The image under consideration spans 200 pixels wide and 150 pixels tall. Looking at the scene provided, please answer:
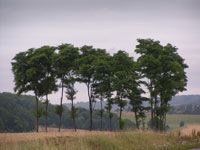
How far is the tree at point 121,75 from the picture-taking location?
58.5m

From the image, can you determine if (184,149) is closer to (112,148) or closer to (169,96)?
(112,148)

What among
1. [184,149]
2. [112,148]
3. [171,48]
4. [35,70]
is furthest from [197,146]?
[35,70]

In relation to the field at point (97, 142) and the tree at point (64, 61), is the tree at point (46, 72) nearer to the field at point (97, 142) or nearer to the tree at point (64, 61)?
the tree at point (64, 61)

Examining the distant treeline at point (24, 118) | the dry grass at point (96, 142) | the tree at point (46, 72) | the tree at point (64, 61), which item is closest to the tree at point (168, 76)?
the tree at point (64, 61)

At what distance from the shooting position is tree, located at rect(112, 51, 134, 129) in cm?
5853

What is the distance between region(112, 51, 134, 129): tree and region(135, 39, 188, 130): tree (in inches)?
162

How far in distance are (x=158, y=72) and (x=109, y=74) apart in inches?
462

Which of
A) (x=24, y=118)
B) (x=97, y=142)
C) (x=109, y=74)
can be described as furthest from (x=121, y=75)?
(x=24, y=118)

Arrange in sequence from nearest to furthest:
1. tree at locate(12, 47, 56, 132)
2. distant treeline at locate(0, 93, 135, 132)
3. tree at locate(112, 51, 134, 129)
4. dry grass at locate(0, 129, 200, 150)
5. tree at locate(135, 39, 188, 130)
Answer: dry grass at locate(0, 129, 200, 150), tree at locate(135, 39, 188, 130), tree at locate(112, 51, 134, 129), tree at locate(12, 47, 56, 132), distant treeline at locate(0, 93, 135, 132)

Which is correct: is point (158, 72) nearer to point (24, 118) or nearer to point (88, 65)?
point (88, 65)

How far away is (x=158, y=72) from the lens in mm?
52156

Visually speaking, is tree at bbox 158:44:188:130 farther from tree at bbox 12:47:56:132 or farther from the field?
the field

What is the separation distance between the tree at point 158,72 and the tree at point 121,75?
13.5 feet

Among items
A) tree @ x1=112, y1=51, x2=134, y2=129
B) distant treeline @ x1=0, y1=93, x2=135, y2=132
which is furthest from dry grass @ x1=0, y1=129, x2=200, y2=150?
distant treeline @ x1=0, y1=93, x2=135, y2=132
